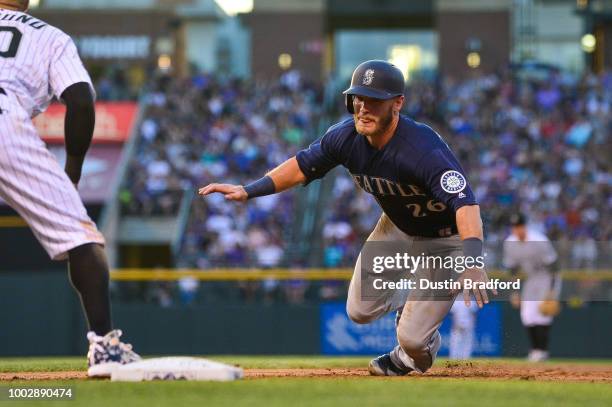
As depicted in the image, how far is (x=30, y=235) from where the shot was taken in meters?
21.7

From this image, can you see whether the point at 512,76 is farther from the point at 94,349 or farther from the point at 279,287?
the point at 94,349

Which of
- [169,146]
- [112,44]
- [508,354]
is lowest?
[508,354]

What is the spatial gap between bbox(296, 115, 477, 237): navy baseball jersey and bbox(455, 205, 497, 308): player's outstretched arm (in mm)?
58

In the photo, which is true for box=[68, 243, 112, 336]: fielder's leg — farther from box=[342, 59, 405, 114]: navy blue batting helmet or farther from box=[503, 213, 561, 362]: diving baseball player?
box=[503, 213, 561, 362]: diving baseball player

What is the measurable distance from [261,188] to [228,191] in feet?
0.91

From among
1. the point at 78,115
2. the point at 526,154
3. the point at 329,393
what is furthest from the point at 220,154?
the point at 329,393

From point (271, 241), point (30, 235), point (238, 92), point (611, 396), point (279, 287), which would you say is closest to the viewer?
point (611, 396)

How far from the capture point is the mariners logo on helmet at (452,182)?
21.2 ft

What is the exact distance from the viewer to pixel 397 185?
22.6ft

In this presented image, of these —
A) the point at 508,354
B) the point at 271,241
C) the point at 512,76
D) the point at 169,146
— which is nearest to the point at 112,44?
the point at 169,146

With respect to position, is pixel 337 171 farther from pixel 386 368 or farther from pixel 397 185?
pixel 397 185

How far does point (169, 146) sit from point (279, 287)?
24.5 feet

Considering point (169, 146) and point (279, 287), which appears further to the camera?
point (169, 146)

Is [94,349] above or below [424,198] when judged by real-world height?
below
